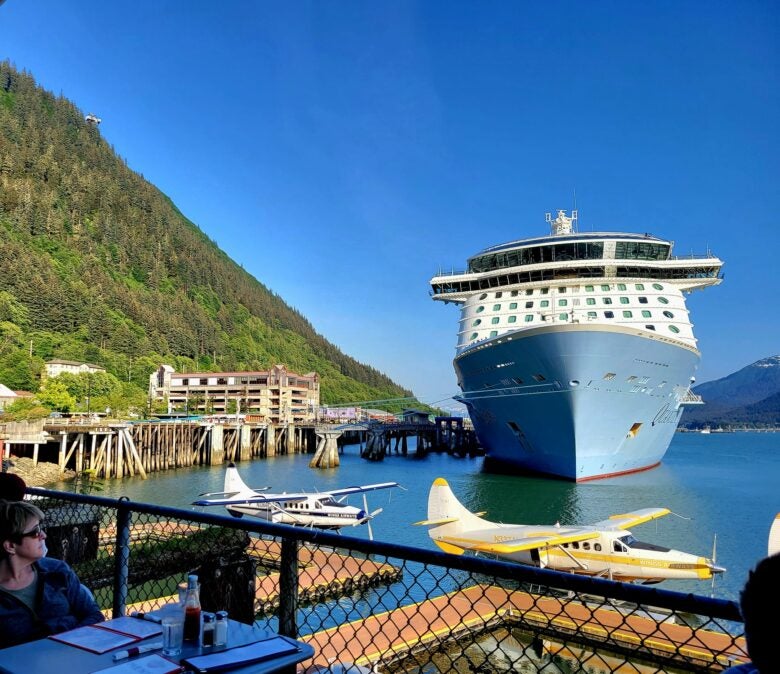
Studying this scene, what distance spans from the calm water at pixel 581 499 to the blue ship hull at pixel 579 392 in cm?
189

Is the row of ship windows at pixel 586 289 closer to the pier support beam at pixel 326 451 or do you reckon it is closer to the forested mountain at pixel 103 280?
the pier support beam at pixel 326 451

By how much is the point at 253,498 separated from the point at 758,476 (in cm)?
4768

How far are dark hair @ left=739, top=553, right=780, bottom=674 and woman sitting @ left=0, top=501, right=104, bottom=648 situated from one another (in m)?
3.21

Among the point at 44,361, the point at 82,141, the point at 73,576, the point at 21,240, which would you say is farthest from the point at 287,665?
the point at 82,141

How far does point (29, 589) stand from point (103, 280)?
4921 inches

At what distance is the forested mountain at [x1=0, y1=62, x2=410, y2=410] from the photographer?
92938 mm

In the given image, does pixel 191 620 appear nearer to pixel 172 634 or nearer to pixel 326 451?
pixel 172 634

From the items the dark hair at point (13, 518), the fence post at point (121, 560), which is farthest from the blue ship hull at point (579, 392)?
the dark hair at point (13, 518)

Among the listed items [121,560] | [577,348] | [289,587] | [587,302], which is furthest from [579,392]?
[289,587]

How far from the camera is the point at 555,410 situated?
30.4 metres

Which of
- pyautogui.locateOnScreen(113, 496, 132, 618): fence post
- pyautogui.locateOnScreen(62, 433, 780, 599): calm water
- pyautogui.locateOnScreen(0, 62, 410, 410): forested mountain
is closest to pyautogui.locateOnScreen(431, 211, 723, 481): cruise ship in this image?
pyautogui.locateOnScreen(62, 433, 780, 599): calm water

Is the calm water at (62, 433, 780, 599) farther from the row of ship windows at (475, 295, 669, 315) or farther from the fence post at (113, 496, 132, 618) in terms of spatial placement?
the fence post at (113, 496, 132, 618)

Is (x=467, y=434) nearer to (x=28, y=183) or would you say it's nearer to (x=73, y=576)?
(x=73, y=576)

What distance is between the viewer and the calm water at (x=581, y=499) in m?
22.1
